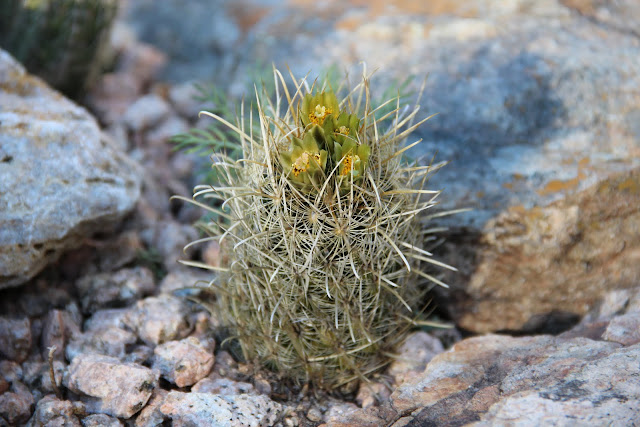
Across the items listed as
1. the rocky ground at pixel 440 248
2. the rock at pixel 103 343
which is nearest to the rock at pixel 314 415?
the rocky ground at pixel 440 248

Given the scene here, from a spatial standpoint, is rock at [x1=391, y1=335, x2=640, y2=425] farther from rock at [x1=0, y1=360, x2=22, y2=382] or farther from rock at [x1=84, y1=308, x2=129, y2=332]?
rock at [x1=0, y1=360, x2=22, y2=382]

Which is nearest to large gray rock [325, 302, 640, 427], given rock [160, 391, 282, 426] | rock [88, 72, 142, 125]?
rock [160, 391, 282, 426]

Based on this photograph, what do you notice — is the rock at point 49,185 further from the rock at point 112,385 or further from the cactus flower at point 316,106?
the cactus flower at point 316,106

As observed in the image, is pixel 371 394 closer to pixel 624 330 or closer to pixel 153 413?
pixel 153 413

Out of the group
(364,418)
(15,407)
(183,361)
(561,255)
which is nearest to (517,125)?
(561,255)

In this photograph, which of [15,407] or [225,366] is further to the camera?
[225,366]

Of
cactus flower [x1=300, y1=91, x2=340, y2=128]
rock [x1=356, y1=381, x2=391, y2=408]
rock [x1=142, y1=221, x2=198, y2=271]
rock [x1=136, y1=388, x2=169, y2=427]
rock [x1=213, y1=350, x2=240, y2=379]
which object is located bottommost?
rock [x1=356, y1=381, x2=391, y2=408]
